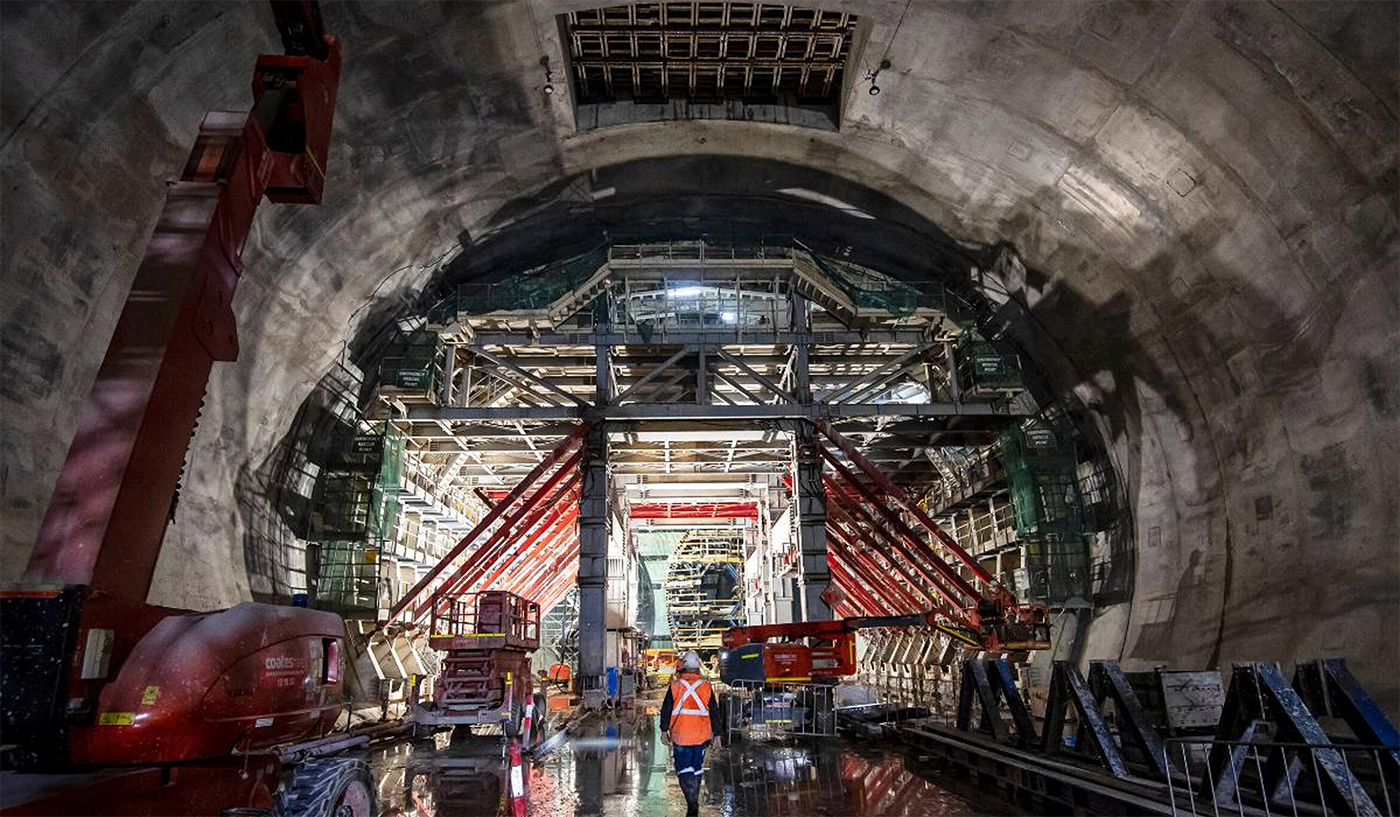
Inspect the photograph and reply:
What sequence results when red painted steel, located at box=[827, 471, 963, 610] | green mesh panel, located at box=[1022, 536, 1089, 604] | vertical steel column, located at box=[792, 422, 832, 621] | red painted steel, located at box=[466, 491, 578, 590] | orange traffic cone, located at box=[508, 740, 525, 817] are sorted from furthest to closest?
red painted steel, located at box=[466, 491, 578, 590] → red painted steel, located at box=[827, 471, 963, 610] → vertical steel column, located at box=[792, 422, 832, 621] → green mesh panel, located at box=[1022, 536, 1089, 604] → orange traffic cone, located at box=[508, 740, 525, 817]

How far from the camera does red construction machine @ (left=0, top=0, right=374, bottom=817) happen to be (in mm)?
3746

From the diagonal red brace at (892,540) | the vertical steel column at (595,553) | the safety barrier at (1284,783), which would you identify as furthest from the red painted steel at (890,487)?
the safety barrier at (1284,783)

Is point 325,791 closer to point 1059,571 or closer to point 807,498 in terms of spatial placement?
point 807,498

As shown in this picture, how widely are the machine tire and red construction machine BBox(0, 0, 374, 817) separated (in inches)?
0.4

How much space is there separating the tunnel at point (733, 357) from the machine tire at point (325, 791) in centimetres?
3

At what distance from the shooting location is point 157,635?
13.6 feet

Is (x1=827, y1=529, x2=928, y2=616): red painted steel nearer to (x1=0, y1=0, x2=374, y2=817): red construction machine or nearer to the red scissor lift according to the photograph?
the red scissor lift

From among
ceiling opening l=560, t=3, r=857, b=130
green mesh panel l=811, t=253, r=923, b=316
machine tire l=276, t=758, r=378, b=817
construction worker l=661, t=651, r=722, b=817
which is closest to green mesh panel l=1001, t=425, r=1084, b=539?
green mesh panel l=811, t=253, r=923, b=316

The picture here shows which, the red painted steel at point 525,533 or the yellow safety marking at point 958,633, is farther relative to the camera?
the red painted steel at point 525,533

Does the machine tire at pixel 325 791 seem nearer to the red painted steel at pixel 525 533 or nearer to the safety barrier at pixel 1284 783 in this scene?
the safety barrier at pixel 1284 783

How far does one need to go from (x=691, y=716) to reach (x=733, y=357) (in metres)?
14.0

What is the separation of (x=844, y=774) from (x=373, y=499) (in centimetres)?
1303

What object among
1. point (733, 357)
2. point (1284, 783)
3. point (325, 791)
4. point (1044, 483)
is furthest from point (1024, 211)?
point (325, 791)

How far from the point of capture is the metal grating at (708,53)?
14.9m
